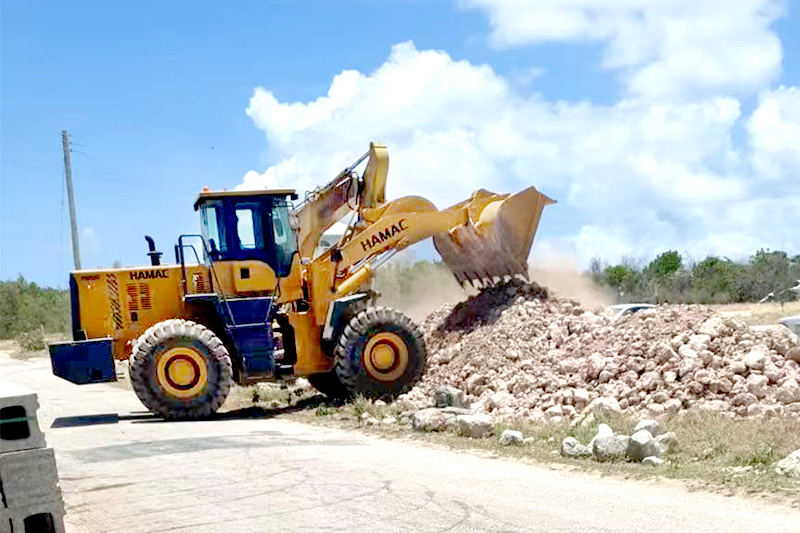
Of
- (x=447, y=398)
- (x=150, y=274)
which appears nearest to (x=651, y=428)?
(x=447, y=398)

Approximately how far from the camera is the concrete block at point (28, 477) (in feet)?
23.0

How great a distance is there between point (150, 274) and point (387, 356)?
4.26 meters

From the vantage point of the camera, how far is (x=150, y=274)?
16.8 metres

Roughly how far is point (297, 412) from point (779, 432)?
8.62 meters

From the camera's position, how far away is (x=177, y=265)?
16969 millimetres

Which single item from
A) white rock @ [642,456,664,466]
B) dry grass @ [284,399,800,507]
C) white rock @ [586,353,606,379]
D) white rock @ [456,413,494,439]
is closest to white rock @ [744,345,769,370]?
dry grass @ [284,399,800,507]

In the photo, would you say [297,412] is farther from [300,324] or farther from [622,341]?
[622,341]

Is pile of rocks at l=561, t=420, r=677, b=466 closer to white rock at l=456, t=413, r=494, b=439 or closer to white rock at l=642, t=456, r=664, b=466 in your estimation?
white rock at l=642, t=456, r=664, b=466

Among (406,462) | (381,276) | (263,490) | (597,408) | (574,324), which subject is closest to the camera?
(263,490)

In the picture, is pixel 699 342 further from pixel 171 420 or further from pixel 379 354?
pixel 171 420

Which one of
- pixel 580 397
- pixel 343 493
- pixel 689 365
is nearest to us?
pixel 343 493

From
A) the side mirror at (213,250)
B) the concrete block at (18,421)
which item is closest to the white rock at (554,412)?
the side mirror at (213,250)

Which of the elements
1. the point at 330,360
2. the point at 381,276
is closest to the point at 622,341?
the point at 330,360

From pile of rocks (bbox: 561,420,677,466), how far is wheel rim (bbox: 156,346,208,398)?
22.2 feet
